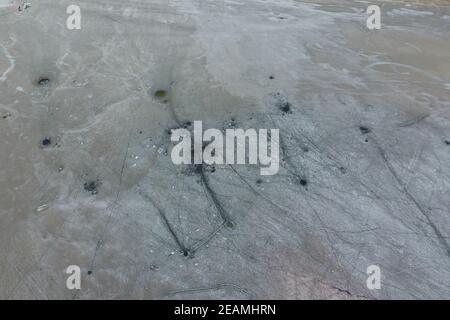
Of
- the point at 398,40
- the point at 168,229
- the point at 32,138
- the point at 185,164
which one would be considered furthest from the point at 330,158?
the point at 32,138

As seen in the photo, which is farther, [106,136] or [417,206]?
[106,136]

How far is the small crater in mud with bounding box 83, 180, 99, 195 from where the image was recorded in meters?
8.17

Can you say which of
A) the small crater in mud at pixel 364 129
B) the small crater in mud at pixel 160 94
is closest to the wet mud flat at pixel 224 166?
the small crater in mud at pixel 364 129

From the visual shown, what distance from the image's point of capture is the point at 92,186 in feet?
27.0

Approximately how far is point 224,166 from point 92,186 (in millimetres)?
2662

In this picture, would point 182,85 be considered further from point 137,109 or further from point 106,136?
point 106,136

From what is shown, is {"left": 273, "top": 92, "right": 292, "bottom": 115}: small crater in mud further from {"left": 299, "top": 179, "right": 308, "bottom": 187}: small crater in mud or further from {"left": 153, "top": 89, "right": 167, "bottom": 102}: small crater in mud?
{"left": 153, "top": 89, "right": 167, "bottom": 102}: small crater in mud

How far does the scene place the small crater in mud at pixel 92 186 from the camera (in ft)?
26.8

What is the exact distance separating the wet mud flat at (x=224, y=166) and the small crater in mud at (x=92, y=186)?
4 cm

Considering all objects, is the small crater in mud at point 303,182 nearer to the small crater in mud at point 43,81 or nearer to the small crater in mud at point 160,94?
the small crater in mud at point 160,94

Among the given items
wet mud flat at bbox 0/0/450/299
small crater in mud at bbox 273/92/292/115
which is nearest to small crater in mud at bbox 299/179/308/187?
wet mud flat at bbox 0/0/450/299

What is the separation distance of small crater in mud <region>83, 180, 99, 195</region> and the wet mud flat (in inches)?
1.6

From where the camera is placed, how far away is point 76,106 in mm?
9453
